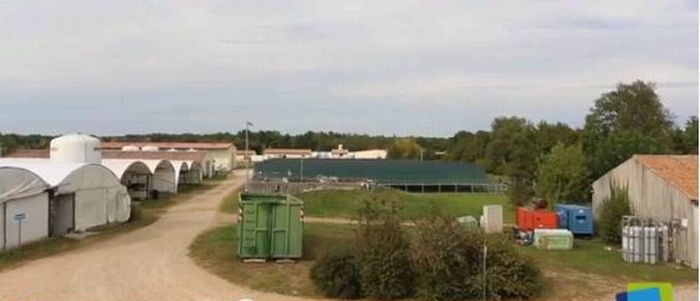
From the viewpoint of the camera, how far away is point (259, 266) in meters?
18.1

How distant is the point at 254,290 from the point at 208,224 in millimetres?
12848

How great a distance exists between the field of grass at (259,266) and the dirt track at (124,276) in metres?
0.39

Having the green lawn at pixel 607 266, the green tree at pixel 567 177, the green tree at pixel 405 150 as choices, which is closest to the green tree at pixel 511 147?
the green tree at pixel 567 177

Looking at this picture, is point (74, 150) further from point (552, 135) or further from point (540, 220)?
point (552, 135)

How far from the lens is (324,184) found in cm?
4266

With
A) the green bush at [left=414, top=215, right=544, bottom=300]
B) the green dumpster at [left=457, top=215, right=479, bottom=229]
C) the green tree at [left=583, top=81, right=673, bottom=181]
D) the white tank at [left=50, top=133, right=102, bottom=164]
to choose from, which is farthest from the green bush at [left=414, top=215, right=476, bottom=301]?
the green tree at [left=583, top=81, right=673, bottom=181]

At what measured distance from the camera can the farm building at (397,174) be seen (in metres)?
56.2

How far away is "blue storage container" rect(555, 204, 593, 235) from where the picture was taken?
25219 mm

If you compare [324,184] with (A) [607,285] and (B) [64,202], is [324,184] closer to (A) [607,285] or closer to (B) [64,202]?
(B) [64,202]

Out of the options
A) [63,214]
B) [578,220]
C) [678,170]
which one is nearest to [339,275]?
[578,220]

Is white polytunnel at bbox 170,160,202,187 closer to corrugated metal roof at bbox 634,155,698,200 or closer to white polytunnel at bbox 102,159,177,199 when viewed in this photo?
white polytunnel at bbox 102,159,177,199

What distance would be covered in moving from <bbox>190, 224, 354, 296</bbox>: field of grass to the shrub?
117 centimetres

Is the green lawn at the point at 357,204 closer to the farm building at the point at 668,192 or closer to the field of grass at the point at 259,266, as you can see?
the farm building at the point at 668,192

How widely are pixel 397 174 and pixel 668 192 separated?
126 feet
